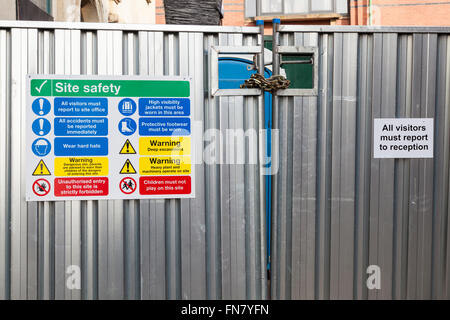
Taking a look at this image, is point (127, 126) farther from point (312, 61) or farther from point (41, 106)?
point (312, 61)

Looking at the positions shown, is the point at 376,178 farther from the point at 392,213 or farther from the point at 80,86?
the point at 80,86

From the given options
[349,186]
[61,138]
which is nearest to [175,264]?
[61,138]

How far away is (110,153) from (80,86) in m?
0.46

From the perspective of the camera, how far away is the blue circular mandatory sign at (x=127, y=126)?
240 cm

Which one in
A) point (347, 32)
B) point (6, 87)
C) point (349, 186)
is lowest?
point (349, 186)

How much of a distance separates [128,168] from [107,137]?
24 cm

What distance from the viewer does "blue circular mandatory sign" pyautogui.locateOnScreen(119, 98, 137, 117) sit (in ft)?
7.87

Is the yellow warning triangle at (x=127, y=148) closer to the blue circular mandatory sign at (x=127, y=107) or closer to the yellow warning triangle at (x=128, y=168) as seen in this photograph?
the yellow warning triangle at (x=128, y=168)

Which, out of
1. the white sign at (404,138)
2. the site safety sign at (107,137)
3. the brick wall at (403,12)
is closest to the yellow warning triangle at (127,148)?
the site safety sign at (107,137)

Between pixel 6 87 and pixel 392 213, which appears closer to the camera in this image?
pixel 6 87

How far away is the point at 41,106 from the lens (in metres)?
2.37

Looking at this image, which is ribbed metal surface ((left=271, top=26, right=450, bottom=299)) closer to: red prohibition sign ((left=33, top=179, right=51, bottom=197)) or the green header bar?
the green header bar

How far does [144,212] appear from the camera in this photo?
2.46 m

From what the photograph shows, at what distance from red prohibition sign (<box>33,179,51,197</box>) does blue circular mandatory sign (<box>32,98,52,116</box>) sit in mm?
434
